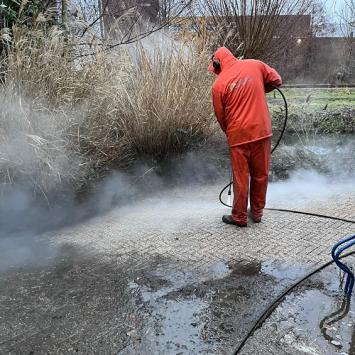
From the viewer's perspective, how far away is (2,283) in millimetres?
3000

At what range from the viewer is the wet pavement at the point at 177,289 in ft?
7.70

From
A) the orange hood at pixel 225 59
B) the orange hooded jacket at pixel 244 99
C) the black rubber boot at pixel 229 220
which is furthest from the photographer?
the black rubber boot at pixel 229 220

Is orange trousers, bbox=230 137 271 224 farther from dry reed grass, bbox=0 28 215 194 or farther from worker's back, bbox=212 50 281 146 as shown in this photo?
dry reed grass, bbox=0 28 215 194

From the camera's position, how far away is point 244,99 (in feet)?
12.0

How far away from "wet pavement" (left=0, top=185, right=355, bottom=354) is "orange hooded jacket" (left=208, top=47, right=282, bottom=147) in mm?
906

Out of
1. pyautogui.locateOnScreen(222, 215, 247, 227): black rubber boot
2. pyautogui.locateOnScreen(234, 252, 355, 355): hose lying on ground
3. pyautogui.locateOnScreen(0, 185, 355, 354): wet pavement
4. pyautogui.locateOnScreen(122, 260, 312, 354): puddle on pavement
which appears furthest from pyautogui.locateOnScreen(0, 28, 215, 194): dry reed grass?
pyautogui.locateOnScreen(234, 252, 355, 355): hose lying on ground

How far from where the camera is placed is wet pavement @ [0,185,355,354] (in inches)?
92.4

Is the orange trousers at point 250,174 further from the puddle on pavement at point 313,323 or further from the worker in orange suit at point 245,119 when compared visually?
the puddle on pavement at point 313,323

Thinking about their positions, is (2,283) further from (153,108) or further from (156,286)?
(153,108)

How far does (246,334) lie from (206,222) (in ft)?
5.83

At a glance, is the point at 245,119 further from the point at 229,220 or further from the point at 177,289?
the point at 177,289

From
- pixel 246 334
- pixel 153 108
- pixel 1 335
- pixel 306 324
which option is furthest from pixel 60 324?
pixel 153 108

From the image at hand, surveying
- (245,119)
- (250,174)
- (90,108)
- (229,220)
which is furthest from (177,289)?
(90,108)

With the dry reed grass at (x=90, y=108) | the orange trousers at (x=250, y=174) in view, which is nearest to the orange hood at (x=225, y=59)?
the orange trousers at (x=250, y=174)
